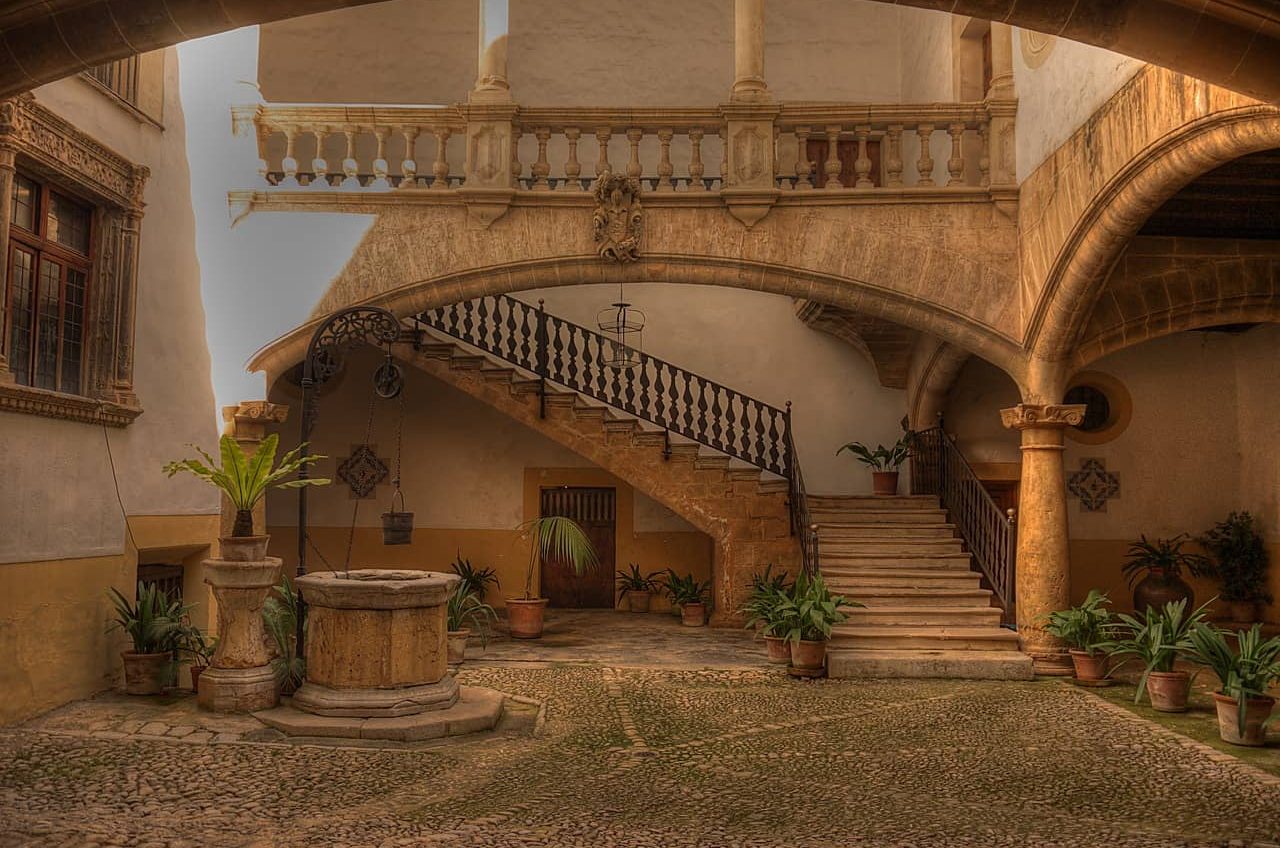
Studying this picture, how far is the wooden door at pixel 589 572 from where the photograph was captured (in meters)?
13.9

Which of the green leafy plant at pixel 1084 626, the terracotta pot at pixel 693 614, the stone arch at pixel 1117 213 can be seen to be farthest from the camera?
the terracotta pot at pixel 693 614

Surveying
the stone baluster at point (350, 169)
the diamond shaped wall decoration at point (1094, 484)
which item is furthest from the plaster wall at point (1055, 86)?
the stone baluster at point (350, 169)

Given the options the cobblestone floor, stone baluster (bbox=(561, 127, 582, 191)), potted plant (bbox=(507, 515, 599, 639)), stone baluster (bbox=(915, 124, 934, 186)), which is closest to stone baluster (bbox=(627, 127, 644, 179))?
stone baluster (bbox=(561, 127, 582, 191))

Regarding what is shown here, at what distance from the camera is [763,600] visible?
960 cm

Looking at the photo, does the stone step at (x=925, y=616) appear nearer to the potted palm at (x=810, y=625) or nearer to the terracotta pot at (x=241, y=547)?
the potted palm at (x=810, y=625)

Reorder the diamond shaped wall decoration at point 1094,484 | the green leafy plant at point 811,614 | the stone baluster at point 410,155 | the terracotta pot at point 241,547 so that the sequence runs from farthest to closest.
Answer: the diamond shaped wall decoration at point 1094,484
the stone baluster at point 410,155
the green leafy plant at point 811,614
the terracotta pot at point 241,547

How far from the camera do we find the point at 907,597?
9.98m

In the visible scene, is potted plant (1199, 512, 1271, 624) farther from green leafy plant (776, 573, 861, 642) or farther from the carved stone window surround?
the carved stone window surround

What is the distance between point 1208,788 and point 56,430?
731 cm

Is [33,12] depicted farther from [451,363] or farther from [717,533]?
[717,533]

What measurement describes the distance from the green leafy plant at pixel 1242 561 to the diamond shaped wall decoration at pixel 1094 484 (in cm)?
125

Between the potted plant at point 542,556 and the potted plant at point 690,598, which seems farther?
the potted plant at point 690,598

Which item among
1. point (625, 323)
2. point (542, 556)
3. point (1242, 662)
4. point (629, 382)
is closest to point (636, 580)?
point (542, 556)

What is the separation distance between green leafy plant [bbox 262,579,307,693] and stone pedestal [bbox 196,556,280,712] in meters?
0.18
